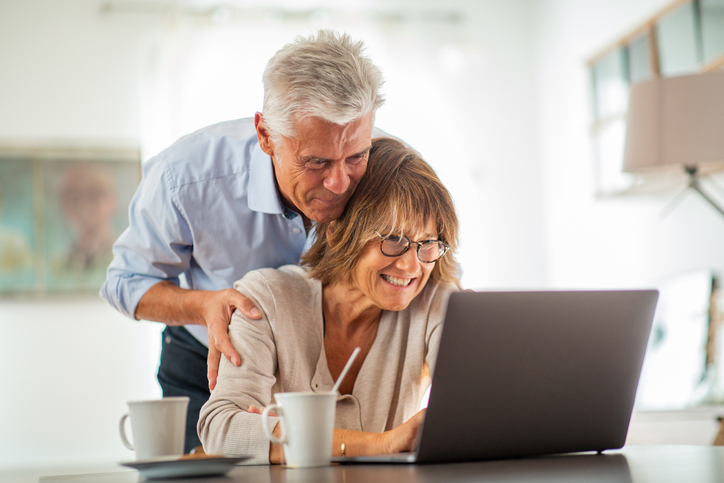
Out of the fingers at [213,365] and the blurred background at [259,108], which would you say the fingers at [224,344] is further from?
the blurred background at [259,108]

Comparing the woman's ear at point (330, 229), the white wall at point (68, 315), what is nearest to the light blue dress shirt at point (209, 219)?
the woman's ear at point (330, 229)

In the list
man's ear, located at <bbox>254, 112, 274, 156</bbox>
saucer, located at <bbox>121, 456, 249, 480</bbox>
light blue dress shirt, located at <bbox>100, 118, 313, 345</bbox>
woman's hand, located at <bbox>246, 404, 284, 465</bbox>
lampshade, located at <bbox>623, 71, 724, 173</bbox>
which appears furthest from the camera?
lampshade, located at <bbox>623, 71, 724, 173</bbox>

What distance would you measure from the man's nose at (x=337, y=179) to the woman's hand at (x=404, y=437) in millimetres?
462

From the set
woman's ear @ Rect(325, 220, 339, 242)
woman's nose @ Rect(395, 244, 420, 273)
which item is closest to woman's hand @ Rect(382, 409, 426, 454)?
woman's nose @ Rect(395, 244, 420, 273)

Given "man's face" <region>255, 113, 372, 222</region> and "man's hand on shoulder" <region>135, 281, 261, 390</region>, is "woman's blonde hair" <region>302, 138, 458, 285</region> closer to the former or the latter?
"man's face" <region>255, 113, 372, 222</region>

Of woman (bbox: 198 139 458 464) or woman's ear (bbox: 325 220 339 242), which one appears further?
woman's ear (bbox: 325 220 339 242)

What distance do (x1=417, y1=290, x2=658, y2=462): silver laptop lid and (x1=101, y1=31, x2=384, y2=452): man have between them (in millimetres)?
495

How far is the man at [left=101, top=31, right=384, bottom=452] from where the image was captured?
1.27 metres

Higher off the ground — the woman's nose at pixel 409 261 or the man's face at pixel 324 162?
the man's face at pixel 324 162

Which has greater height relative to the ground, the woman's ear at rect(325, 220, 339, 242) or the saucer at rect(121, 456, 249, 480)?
the woman's ear at rect(325, 220, 339, 242)

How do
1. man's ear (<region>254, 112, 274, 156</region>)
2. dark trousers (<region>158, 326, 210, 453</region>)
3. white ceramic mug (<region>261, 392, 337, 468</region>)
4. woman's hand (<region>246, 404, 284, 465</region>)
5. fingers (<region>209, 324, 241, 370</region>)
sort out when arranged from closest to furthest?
1. white ceramic mug (<region>261, 392, 337, 468</region>)
2. woman's hand (<region>246, 404, 284, 465</region>)
3. fingers (<region>209, 324, 241, 370</region>)
4. man's ear (<region>254, 112, 274, 156</region>)
5. dark trousers (<region>158, 326, 210, 453</region>)

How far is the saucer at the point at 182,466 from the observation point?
0.74 m

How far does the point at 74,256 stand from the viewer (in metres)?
4.34

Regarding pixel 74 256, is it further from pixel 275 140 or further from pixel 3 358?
pixel 275 140
